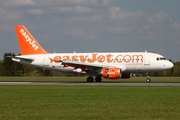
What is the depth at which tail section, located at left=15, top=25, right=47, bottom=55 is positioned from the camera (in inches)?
2306

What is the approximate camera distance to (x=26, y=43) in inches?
2315

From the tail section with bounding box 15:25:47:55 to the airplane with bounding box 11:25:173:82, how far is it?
23 centimetres

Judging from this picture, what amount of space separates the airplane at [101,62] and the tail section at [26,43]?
9.1 inches

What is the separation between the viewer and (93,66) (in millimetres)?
52062

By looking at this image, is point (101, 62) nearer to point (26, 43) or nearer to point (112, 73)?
point (112, 73)

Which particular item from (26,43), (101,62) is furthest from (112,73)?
(26,43)

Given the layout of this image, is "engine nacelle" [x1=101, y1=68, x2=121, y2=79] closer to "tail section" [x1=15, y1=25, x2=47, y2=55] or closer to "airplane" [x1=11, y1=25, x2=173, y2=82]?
"airplane" [x1=11, y1=25, x2=173, y2=82]

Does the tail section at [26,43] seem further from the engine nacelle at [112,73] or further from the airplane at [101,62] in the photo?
the engine nacelle at [112,73]

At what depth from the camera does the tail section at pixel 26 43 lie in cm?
5856

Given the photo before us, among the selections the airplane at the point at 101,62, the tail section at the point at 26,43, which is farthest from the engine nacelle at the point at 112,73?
the tail section at the point at 26,43
